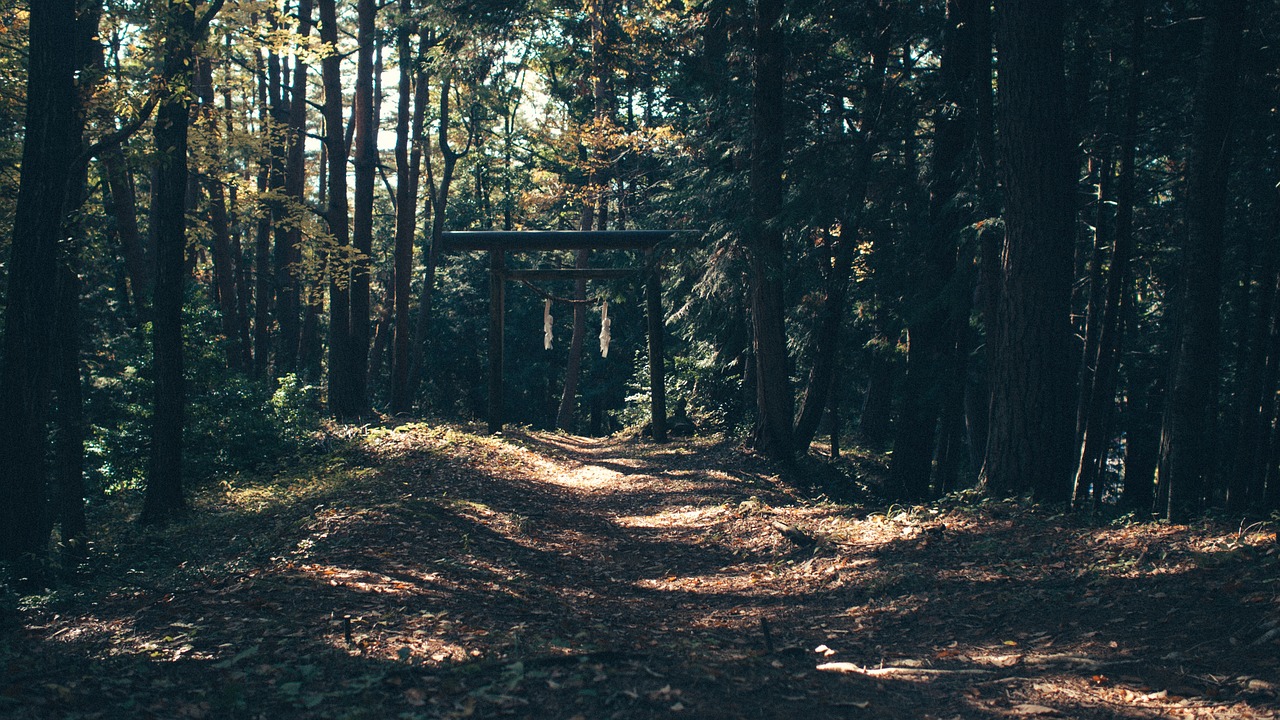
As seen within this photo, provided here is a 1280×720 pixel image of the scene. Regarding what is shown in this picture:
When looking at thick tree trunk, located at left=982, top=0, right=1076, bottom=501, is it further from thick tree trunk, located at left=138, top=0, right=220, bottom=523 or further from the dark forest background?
thick tree trunk, located at left=138, top=0, right=220, bottom=523

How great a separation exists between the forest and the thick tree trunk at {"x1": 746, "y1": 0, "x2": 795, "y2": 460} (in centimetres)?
6

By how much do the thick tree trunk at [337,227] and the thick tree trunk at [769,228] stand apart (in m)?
8.02

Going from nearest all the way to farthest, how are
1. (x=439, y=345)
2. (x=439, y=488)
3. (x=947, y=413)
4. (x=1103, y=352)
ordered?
(x=439, y=488), (x=1103, y=352), (x=947, y=413), (x=439, y=345)

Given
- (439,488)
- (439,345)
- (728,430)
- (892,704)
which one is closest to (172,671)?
(892,704)

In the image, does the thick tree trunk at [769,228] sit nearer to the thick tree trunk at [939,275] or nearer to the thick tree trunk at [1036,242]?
the thick tree trunk at [939,275]

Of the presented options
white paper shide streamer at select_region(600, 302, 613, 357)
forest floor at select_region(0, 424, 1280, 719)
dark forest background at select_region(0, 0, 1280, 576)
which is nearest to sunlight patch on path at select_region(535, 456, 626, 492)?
dark forest background at select_region(0, 0, 1280, 576)

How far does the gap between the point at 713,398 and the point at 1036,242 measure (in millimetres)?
12426

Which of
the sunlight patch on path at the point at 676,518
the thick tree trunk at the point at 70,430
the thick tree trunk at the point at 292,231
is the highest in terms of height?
the thick tree trunk at the point at 292,231

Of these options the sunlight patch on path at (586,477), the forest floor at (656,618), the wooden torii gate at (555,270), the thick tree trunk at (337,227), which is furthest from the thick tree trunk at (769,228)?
the thick tree trunk at (337,227)

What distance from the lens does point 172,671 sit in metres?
4.26

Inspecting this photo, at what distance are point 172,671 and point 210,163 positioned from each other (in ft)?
38.8

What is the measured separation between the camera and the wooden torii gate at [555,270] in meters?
16.0

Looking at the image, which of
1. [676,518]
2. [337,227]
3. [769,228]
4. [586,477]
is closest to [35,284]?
[676,518]

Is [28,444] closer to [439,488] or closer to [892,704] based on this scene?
[439,488]
